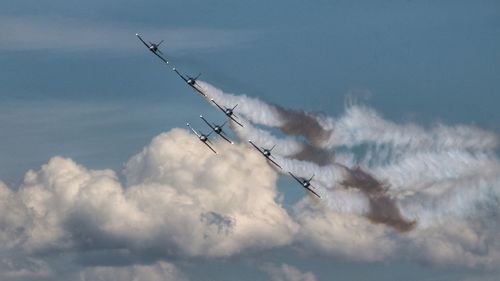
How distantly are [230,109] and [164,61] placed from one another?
19.6 meters

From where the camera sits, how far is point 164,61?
188000 millimetres

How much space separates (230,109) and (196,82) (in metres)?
9.34

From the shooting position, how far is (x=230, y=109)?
199000 millimetres

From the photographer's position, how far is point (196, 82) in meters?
198

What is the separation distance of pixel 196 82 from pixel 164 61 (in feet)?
39.4
